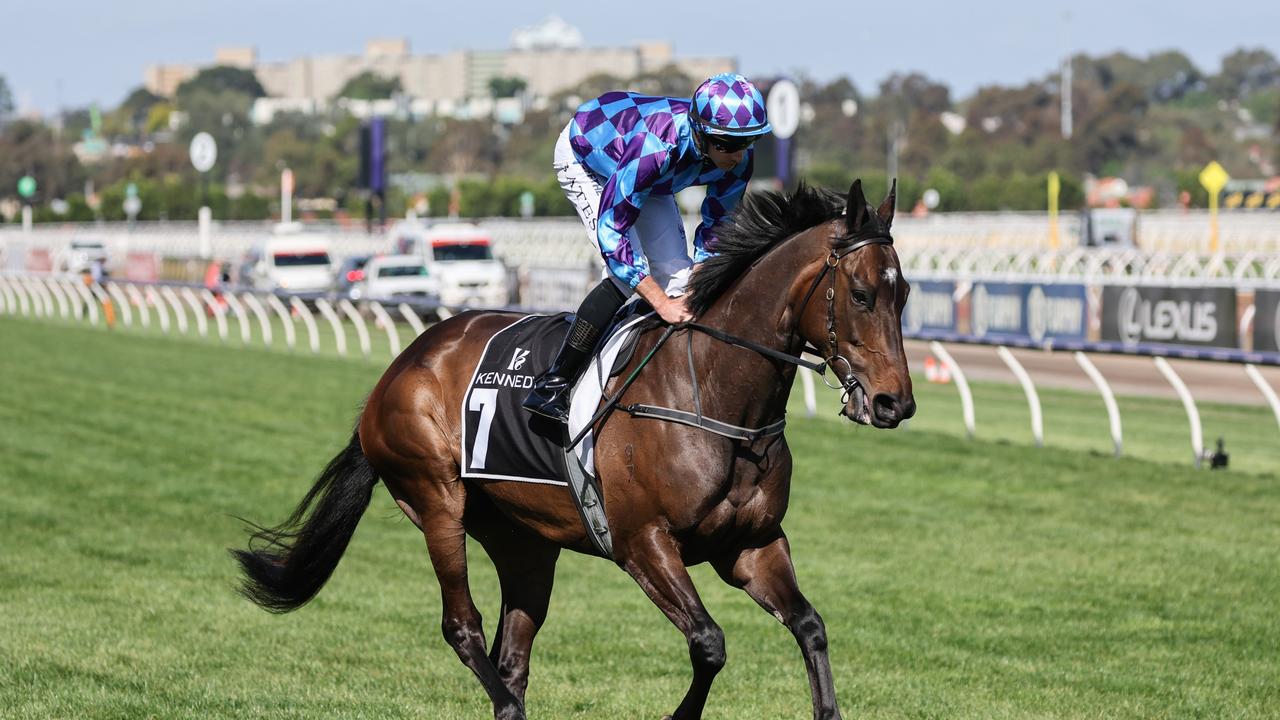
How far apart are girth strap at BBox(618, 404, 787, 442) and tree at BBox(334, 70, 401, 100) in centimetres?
17891

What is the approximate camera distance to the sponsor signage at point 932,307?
17781 mm

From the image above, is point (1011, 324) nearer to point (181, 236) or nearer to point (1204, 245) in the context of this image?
point (1204, 245)

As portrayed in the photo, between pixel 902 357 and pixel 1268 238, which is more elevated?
pixel 902 357

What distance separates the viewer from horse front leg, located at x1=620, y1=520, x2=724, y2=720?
4234 millimetres

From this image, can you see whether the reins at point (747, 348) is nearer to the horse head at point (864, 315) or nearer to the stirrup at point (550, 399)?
the horse head at point (864, 315)

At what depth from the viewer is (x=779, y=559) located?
173 inches

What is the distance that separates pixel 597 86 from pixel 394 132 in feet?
65.7

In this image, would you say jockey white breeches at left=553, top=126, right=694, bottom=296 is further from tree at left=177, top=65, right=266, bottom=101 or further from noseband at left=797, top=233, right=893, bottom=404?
tree at left=177, top=65, right=266, bottom=101

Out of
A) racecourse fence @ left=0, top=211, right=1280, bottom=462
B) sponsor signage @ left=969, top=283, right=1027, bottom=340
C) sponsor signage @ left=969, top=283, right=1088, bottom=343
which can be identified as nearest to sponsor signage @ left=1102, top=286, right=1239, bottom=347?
racecourse fence @ left=0, top=211, right=1280, bottom=462

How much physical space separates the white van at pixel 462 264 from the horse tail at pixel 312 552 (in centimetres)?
2063

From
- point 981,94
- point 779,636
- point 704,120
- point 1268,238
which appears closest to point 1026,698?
point 779,636

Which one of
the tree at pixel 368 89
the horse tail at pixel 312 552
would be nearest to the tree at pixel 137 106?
the tree at pixel 368 89

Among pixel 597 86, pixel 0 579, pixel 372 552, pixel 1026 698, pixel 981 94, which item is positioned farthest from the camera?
pixel 597 86

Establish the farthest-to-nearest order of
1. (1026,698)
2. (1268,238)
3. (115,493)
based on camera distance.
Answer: (1268,238), (115,493), (1026,698)
